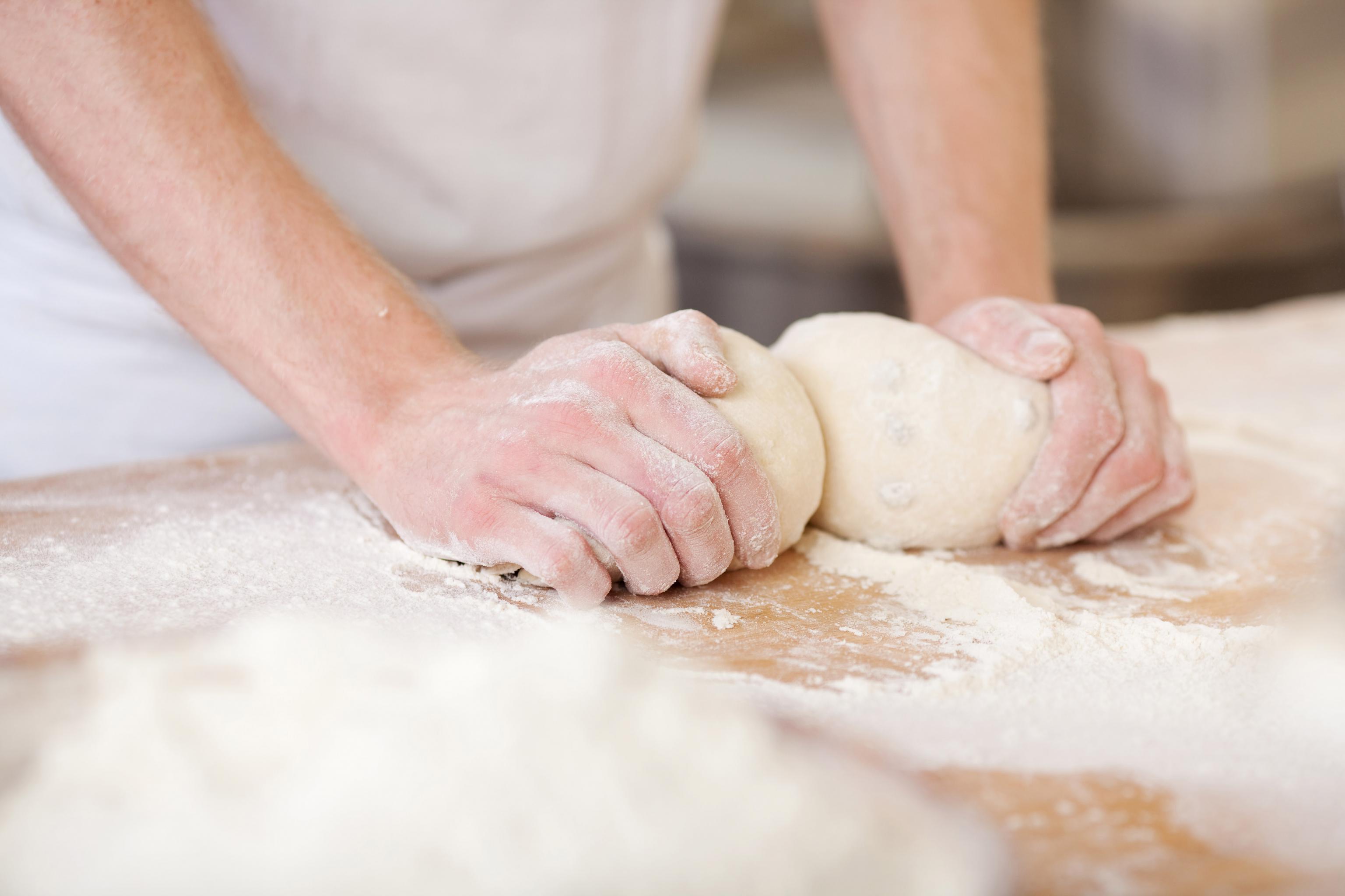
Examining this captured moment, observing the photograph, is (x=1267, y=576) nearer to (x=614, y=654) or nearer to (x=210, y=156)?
(x=614, y=654)

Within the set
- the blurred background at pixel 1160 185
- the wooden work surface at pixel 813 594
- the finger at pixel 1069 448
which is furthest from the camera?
the blurred background at pixel 1160 185

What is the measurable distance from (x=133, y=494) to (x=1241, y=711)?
1.17 m

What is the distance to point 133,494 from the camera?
1.32m

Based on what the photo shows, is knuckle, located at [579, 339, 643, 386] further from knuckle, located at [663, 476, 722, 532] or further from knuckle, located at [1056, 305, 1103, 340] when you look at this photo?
knuckle, located at [1056, 305, 1103, 340]

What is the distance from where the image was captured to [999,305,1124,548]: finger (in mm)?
1250

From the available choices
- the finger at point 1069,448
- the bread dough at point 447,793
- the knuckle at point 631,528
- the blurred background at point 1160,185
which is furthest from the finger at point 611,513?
the blurred background at point 1160,185

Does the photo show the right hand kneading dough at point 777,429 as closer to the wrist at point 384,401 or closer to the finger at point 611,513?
the finger at point 611,513

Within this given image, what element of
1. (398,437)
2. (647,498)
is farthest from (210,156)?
(647,498)

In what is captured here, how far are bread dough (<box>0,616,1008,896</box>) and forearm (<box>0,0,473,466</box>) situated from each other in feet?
1.54

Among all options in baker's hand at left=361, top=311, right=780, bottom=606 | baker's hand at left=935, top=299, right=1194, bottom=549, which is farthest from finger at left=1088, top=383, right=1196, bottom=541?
baker's hand at left=361, top=311, right=780, bottom=606

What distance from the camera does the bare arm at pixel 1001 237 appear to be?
1.27 metres

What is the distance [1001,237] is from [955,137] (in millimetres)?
180

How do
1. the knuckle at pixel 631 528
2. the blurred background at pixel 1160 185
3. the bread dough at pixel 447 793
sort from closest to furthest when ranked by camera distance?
the bread dough at pixel 447 793 → the knuckle at pixel 631 528 → the blurred background at pixel 1160 185

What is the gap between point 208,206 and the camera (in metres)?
1.14
